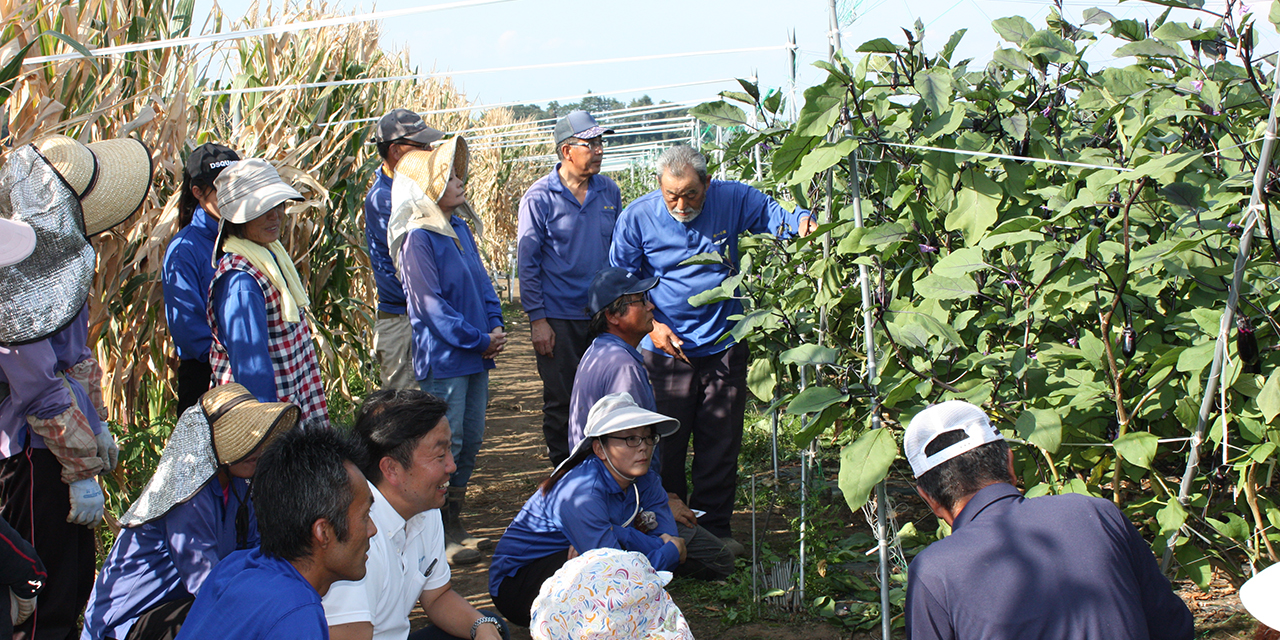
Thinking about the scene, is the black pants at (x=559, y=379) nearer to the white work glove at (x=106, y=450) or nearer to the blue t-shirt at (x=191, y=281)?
the blue t-shirt at (x=191, y=281)

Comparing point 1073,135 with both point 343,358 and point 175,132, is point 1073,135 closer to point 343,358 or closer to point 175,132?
point 175,132

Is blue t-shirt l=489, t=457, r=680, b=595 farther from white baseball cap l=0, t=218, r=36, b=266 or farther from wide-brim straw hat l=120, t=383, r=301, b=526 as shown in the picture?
white baseball cap l=0, t=218, r=36, b=266

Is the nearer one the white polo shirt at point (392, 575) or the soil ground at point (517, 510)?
the white polo shirt at point (392, 575)

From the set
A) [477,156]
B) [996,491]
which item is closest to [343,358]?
[996,491]

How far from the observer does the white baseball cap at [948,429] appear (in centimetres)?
181

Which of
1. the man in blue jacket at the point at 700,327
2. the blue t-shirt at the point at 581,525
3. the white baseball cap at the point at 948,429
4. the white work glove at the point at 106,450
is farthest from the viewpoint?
the man in blue jacket at the point at 700,327

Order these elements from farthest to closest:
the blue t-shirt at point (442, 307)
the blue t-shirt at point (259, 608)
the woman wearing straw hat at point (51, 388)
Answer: the blue t-shirt at point (442, 307) < the woman wearing straw hat at point (51, 388) < the blue t-shirt at point (259, 608)

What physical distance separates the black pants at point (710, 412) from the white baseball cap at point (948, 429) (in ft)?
6.69

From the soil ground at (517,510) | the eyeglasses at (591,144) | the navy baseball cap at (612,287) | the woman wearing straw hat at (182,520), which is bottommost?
the soil ground at (517,510)

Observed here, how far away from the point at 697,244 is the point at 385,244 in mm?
1449

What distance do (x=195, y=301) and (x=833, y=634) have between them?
247 cm

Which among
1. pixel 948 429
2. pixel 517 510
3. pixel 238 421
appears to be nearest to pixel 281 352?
pixel 238 421

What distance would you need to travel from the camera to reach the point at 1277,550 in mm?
2363

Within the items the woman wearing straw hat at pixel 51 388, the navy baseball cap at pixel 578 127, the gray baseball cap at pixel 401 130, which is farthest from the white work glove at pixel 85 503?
the navy baseball cap at pixel 578 127
